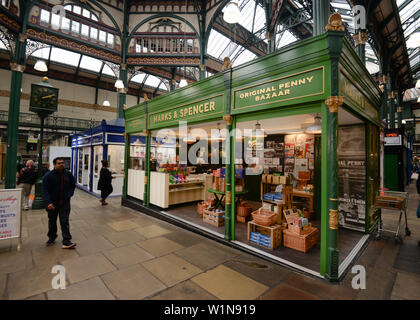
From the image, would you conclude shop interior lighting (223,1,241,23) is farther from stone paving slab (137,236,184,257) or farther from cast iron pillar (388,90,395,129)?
cast iron pillar (388,90,395,129)

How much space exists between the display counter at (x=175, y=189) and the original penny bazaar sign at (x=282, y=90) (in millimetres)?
3941

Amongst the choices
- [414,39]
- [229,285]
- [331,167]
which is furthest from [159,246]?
[414,39]

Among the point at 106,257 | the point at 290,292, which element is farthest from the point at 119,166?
the point at 290,292

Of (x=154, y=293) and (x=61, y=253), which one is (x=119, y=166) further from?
(x=154, y=293)

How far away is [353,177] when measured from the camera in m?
5.41

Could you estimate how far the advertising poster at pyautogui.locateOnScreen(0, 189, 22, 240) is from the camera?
421 centimetres

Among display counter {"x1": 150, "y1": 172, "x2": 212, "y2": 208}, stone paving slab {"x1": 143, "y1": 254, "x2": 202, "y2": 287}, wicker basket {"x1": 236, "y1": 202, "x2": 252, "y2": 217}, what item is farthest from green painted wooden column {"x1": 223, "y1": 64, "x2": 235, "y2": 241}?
display counter {"x1": 150, "y1": 172, "x2": 212, "y2": 208}

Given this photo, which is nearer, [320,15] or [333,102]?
[333,102]

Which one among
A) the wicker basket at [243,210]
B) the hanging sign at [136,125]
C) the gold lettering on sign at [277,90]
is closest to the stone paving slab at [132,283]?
the wicker basket at [243,210]

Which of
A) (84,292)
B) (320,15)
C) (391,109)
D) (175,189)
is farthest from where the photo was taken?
(391,109)

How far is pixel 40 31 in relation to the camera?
396 inches

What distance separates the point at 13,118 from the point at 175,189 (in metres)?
8.27

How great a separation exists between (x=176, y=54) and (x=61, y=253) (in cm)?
1200

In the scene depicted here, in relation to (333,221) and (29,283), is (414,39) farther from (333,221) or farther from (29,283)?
(29,283)
